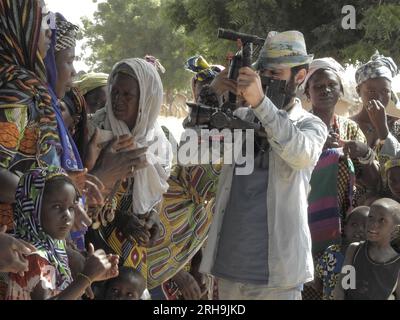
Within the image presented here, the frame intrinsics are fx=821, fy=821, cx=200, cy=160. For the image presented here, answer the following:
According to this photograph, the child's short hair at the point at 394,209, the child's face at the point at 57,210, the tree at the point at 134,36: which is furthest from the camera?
the tree at the point at 134,36

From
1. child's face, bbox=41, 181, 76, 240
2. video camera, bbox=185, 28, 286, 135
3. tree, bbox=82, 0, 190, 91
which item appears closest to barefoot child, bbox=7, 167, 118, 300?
child's face, bbox=41, 181, 76, 240

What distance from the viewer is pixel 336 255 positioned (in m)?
5.56

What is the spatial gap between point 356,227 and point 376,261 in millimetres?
392

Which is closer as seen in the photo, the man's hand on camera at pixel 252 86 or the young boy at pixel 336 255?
the man's hand on camera at pixel 252 86

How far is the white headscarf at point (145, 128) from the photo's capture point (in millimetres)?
4844

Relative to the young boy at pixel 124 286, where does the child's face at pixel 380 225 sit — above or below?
above

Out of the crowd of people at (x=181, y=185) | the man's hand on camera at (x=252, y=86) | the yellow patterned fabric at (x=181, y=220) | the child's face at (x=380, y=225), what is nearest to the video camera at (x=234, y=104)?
the crowd of people at (x=181, y=185)

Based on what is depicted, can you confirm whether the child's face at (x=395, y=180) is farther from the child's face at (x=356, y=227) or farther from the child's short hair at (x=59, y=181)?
the child's short hair at (x=59, y=181)

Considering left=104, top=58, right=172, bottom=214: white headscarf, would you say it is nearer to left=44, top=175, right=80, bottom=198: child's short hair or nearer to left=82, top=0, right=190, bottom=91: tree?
left=44, top=175, right=80, bottom=198: child's short hair

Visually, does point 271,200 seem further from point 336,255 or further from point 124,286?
point 336,255

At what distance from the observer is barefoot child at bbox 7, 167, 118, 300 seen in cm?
327

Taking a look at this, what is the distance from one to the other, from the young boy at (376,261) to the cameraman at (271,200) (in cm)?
101
